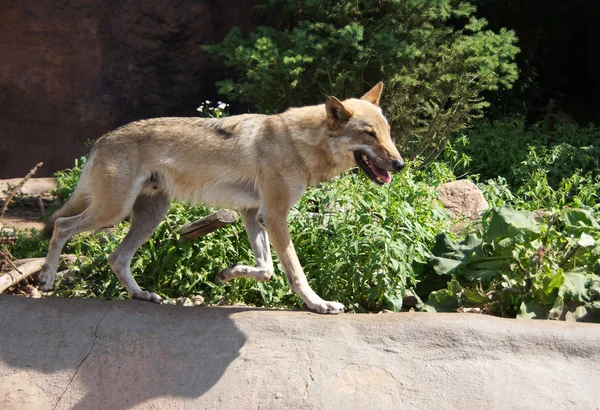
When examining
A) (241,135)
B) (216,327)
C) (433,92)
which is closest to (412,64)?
(433,92)

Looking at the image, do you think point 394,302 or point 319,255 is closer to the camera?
point 394,302

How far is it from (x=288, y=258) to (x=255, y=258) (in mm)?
434

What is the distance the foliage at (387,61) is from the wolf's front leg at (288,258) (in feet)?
11.9

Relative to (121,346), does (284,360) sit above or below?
above

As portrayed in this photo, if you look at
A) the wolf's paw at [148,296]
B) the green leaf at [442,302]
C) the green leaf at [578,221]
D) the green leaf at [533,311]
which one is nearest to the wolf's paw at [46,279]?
the wolf's paw at [148,296]

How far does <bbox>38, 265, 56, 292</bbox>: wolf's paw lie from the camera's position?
5848 millimetres

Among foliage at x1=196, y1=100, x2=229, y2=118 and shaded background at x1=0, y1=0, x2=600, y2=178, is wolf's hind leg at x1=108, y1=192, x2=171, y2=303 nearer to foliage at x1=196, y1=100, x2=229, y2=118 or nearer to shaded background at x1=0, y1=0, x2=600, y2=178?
foliage at x1=196, y1=100, x2=229, y2=118

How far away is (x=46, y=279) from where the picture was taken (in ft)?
19.2

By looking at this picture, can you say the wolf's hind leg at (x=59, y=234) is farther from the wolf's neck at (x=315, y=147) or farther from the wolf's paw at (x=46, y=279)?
the wolf's neck at (x=315, y=147)

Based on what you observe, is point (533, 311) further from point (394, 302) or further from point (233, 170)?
point (233, 170)

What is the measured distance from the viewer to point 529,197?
8.66 meters

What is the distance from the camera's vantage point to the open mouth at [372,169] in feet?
18.3

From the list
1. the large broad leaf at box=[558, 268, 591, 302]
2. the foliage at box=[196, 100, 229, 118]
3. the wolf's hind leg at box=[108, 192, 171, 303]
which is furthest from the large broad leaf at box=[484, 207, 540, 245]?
the foliage at box=[196, 100, 229, 118]

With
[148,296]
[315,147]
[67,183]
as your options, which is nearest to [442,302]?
[315,147]
